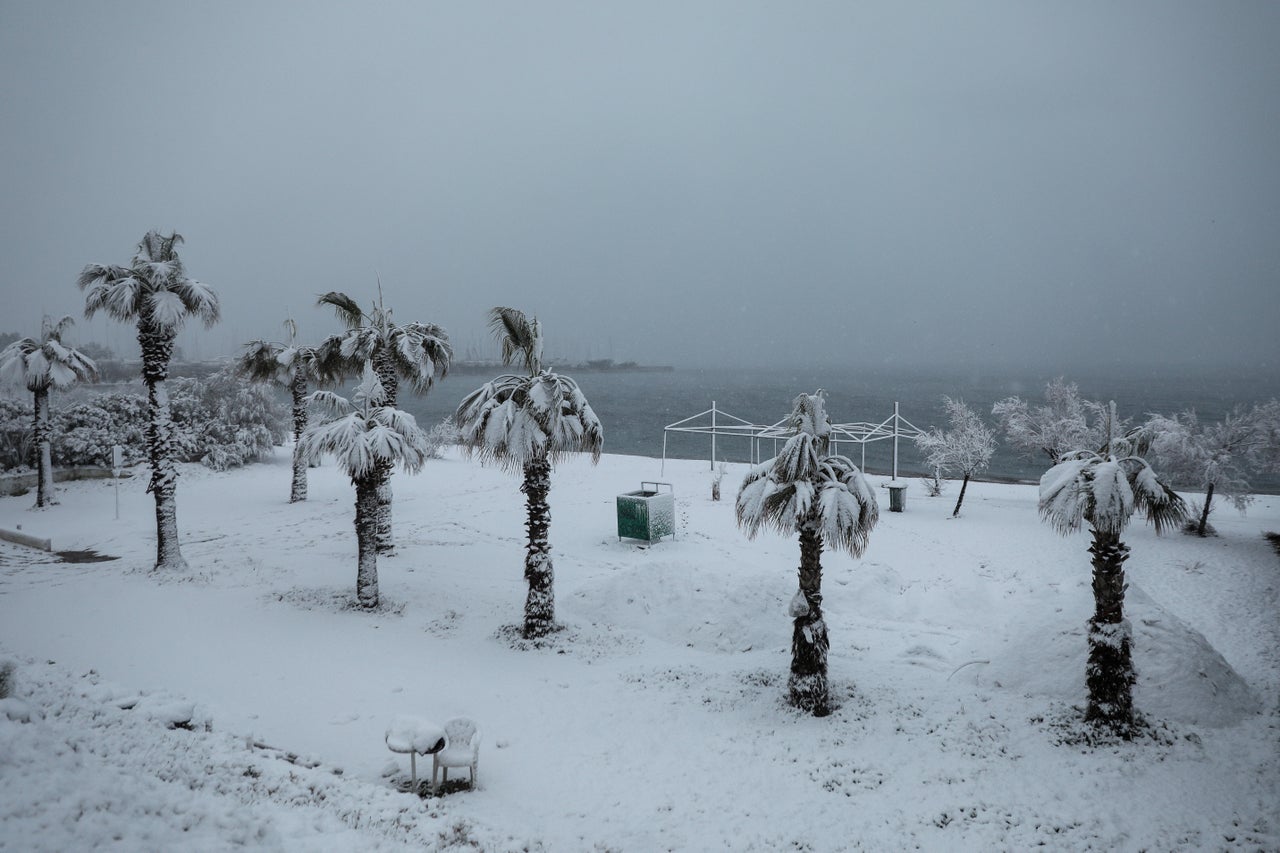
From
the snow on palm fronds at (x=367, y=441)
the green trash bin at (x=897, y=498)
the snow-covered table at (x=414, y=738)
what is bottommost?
the snow-covered table at (x=414, y=738)

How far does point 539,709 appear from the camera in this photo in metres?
11.2

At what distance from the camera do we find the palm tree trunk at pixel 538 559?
1402 centimetres

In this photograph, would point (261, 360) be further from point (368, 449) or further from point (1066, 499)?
point (1066, 499)

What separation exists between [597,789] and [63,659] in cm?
994

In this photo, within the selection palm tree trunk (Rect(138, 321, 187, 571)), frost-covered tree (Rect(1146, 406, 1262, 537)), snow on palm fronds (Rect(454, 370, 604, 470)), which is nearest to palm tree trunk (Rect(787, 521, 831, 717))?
snow on palm fronds (Rect(454, 370, 604, 470))

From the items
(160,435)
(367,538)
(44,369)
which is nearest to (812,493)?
(367,538)

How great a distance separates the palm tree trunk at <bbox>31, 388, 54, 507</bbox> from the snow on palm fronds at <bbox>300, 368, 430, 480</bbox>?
688 inches

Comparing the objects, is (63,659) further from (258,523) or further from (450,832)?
(258,523)

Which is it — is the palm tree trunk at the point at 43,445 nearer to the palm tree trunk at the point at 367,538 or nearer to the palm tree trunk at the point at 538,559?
the palm tree trunk at the point at 367,538

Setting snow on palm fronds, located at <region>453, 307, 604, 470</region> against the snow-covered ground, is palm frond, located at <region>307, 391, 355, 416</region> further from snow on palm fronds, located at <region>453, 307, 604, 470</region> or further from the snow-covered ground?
snow on palm fronds, located at <region>453, 307, 604, 470</region>

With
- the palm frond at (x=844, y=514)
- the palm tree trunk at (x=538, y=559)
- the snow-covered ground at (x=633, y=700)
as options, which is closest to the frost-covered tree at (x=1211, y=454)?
the snow-covered ground at (x=633, y=700)

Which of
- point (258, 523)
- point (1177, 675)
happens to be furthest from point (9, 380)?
point (1177, 675)

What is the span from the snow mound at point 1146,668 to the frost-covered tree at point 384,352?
1489cm

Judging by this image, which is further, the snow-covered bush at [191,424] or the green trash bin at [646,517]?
the snow-covered bush at [191,424]
